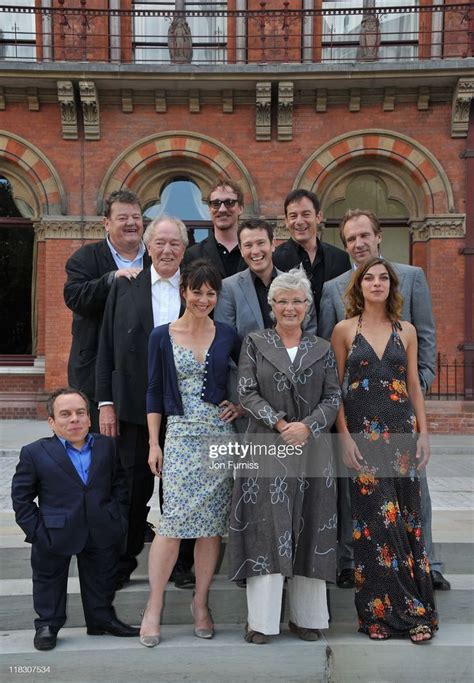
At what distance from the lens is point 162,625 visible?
12.7 ft

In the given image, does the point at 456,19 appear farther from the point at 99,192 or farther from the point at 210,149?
the point at 99,192

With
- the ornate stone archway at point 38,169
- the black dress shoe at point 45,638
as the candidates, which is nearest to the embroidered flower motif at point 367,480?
the black dress shoe at point 45,638

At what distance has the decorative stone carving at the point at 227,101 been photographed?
12961 millimetres

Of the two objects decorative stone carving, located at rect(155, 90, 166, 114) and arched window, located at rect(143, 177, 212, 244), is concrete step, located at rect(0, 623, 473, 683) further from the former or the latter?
decorative stone carving, located at rect(155, 90, 166, 114)

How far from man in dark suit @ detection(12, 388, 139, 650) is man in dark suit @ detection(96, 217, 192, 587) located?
0.91ft

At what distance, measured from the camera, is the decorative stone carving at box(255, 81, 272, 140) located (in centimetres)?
1270

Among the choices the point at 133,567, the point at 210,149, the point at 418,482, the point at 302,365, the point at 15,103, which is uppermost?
the point at 15,103

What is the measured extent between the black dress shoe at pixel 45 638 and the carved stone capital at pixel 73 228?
10206 mm

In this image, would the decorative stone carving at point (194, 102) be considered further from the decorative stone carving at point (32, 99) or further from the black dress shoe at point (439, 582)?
the black dress shoe at point (439, 582)

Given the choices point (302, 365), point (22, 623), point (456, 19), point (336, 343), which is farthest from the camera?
point (456, 19)

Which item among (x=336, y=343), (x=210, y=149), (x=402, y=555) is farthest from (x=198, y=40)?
(x=402, y=555)

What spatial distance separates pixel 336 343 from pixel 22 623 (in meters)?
2.52

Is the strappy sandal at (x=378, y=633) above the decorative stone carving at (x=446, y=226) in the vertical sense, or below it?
below

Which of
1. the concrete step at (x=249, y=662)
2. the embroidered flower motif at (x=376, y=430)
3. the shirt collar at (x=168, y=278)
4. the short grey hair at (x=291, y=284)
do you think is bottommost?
the concrete step at (x=249, y=662)
